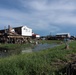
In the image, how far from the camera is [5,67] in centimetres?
1131

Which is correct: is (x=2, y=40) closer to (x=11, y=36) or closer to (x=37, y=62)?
(x=11, y=36)

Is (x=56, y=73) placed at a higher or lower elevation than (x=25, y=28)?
lower

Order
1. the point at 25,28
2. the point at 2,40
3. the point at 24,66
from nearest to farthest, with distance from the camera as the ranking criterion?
the point at 24,66, the point at 2,40, the point at 25,28

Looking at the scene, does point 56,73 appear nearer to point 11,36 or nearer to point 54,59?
point 54,59

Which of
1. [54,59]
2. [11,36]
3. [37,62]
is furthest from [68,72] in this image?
[11,36]

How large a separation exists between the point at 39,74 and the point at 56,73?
98 cm

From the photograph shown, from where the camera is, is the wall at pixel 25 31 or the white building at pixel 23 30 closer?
the white building at pixel 23 30

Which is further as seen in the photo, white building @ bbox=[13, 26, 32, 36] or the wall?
the wall

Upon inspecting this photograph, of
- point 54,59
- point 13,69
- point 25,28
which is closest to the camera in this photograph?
point 13,69

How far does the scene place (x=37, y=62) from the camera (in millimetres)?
12711

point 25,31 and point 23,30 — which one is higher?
point 23,30

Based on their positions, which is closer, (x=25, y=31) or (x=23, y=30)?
(x=23, y=30)

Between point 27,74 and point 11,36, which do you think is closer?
point 27,74

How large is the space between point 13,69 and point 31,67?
4.32 ft
